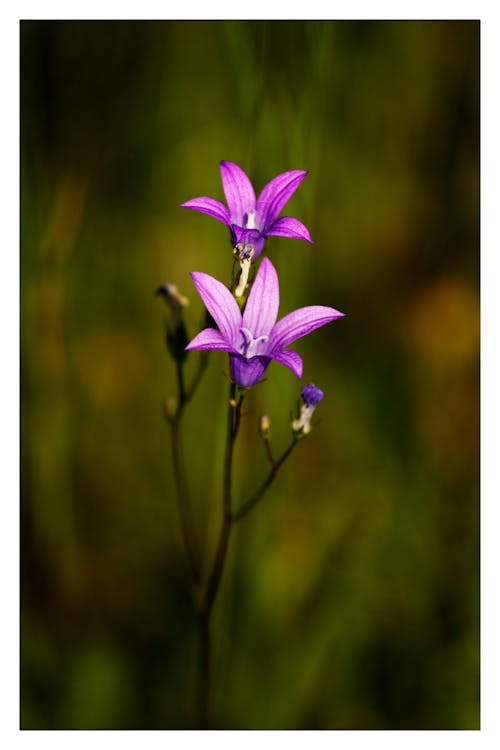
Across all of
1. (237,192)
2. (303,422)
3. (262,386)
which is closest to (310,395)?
(303,422)

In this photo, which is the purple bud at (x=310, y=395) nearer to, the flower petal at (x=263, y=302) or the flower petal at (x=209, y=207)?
the flower petal at (x=263, y=302)

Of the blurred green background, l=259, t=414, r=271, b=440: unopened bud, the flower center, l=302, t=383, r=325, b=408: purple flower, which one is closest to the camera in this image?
the flower center

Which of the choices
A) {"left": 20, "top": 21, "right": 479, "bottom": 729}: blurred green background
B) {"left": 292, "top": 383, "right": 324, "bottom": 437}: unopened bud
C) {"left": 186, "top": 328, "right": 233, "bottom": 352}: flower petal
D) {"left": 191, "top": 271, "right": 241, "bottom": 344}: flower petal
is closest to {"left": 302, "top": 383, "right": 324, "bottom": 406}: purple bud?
{"left": 292, "top": 383, "right": 324, "bottom": 437}: unopened bud

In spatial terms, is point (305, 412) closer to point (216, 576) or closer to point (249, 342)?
point (249, 342)

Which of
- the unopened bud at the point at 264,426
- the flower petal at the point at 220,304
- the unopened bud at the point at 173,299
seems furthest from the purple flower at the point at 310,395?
the unopened bud at the point at 173,299

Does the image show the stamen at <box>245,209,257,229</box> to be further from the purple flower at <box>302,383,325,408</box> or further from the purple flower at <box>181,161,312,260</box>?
the purple flower at <box>302,383,325,408</box>

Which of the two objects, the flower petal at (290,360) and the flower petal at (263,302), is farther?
the flower petal at (263,302)

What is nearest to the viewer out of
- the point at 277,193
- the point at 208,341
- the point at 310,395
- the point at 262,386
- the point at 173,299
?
the point at 208,341
